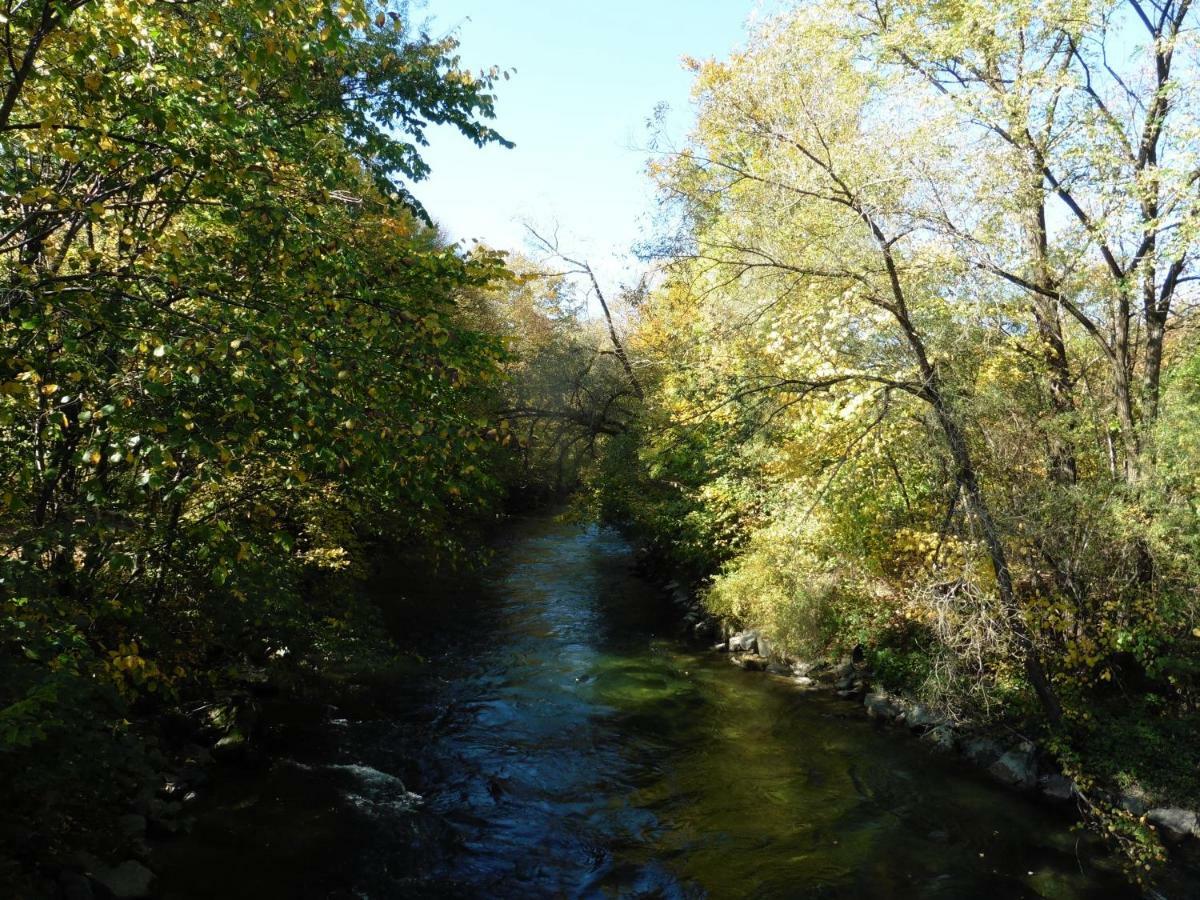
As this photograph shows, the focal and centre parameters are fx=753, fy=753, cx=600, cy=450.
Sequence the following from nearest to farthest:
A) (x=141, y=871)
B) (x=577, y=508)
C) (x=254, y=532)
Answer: (x=141, y=871) < (x=254, y=532) < (x=577, y=508)

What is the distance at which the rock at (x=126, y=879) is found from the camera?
5574 mm

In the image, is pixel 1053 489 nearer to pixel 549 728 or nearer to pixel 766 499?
pixel 766 499

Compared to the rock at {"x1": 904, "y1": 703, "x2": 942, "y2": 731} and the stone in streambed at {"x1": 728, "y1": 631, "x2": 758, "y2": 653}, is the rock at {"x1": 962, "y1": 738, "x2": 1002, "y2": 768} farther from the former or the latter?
the stone in streambed at {"x1": 728, "y1": 631, "x2": 758, "y2": 653}

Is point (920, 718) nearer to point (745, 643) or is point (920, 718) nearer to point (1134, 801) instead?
point (1134, 801)

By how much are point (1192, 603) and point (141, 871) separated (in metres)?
9.60

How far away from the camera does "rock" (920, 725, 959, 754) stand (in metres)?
8.99

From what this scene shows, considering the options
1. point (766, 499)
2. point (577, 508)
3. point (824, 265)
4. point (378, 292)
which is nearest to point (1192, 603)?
point (824, 265)

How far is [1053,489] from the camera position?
8242 millimetres

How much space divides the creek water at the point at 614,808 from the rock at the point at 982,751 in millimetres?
320

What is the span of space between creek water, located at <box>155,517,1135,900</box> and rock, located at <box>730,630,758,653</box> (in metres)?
1.11

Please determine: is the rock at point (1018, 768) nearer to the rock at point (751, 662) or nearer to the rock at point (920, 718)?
Result: the rock at point (920, 718)

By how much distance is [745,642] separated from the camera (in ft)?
42.5

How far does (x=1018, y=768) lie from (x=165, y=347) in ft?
29.4

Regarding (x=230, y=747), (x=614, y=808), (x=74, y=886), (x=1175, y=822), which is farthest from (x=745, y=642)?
(x=74, y=886)
